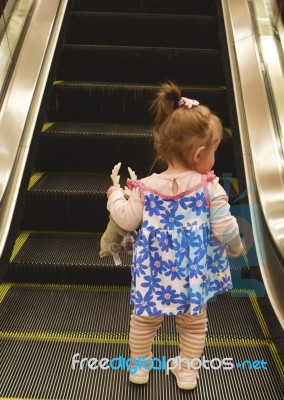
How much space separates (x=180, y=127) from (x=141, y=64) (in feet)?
8.27

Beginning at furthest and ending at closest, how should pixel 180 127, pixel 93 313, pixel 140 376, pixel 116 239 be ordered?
pixel 93 313, pixel 140 376, pixel 116 239, pixel 180 127

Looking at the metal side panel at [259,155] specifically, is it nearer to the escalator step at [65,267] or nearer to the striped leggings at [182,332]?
the striped leggings at [182,332]

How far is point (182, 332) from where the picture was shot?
1.97m

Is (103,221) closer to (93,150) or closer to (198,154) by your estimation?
(93,150)

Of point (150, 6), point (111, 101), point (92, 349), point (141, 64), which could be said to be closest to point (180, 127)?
point (92, 349)

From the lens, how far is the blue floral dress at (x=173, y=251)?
174 cm

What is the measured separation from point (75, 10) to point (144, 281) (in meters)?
3.59

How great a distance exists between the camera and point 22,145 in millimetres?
2986

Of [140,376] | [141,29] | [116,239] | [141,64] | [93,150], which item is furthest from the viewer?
[141,29]

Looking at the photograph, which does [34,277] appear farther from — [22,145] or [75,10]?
[75,10]

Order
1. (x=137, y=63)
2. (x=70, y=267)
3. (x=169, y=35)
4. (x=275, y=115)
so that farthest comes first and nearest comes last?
1. (x=169, y=35)
2. (x=137, y=63)
3. (x=275, y=115)
4. (x=70, y=267)

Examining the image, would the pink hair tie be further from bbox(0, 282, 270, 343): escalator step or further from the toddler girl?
bbox(0, 282, 270, 343): escalator step

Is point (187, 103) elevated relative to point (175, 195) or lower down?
elevated

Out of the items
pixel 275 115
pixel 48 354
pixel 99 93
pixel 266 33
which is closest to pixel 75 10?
pixel 99 93
